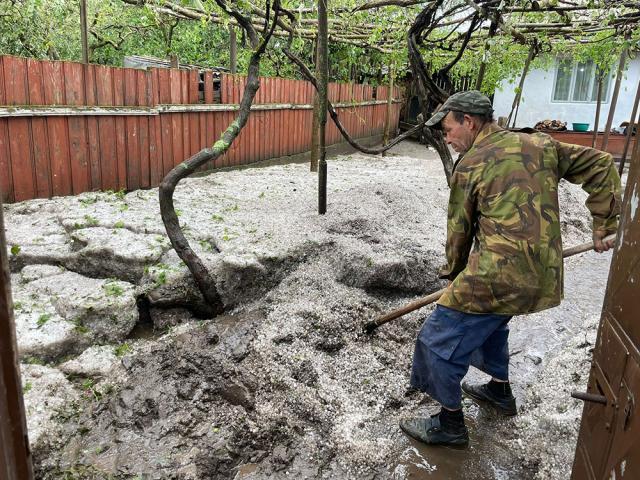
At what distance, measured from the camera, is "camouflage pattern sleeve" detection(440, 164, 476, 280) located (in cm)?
286

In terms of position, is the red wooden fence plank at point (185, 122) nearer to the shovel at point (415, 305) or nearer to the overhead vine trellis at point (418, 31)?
the overhead vine trellis at point (418, 31)

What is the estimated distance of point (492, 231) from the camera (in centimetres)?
279

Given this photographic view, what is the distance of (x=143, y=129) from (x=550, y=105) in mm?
14278

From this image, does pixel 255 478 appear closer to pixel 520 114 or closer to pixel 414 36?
Result: pixel 414 36

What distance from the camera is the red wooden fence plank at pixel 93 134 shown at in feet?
20.6

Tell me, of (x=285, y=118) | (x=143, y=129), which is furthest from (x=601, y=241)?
(x=285, y=118)

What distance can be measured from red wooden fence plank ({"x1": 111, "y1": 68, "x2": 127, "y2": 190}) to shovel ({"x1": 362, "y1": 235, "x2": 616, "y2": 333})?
164 inches

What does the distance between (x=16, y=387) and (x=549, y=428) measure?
2.99 meters

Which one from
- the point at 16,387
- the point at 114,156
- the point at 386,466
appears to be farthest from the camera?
the point at 114,156

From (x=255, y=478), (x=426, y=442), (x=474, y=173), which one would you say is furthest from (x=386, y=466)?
(x=474, y=173)

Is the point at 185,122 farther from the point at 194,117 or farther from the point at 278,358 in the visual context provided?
the point at 278,358

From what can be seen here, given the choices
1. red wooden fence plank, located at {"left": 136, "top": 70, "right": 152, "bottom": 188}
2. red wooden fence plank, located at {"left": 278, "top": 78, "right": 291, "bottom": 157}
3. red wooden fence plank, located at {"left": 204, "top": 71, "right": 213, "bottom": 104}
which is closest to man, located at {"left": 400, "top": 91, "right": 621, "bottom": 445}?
red wooden fence plank, located at {"left": 136, "top": 70, "right": 152, "bottom": 188}

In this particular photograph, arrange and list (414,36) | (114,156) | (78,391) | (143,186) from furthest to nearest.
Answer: (143,186), (114,156), (414,36), (78,391)

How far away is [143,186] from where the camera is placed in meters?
7.20
